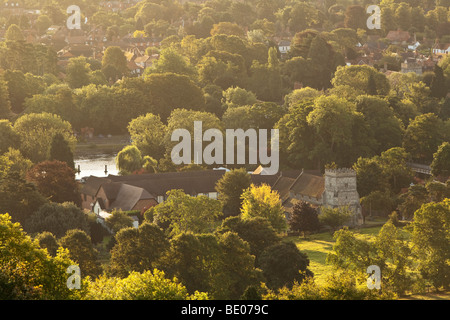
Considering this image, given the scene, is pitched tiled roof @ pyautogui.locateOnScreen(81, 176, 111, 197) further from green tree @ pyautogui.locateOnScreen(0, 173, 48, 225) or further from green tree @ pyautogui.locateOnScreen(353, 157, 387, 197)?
green tree @ pyautogui.locateOnScreen(353, 157, 387, 197)

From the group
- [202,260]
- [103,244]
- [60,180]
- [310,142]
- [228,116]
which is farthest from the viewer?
[228,116]

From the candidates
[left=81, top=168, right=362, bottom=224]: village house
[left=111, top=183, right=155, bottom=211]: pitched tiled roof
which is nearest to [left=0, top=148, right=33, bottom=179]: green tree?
[left=81, top=168, right=362, bottom=224]: village house

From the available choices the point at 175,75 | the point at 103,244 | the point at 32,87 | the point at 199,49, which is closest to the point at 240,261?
the point at 103,244

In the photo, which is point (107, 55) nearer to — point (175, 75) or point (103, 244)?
point (175, 75)

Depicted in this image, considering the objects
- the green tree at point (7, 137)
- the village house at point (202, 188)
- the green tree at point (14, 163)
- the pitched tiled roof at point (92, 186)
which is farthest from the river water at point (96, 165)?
the village house at point (202, 188)

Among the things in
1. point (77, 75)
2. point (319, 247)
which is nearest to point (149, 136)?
point (319, 247)

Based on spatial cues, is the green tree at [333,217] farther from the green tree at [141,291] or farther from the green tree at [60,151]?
the green tree at [141,291]
